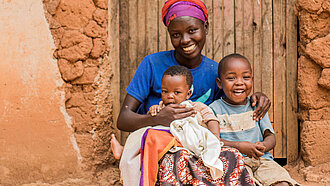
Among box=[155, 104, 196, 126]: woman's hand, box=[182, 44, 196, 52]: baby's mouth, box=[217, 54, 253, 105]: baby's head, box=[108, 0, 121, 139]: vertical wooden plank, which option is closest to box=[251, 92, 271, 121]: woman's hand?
box=[217, 54, 253, 105]: baby's head

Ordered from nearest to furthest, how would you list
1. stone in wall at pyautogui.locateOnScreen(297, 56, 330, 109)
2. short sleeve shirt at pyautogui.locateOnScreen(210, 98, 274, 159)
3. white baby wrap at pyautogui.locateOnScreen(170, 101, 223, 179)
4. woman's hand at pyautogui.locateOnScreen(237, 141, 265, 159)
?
white baby wrap at pyautogui.locateOnScreen(170, 101, 223, 179) → woman's hand at pyautogui.locateOnScreen(237, 141, 265, 159) → short sleeve shirt at pyautogui.locateOnScreen(210, 98, 274, 159) → stone in wall at pyautogui.locateOnScreen(297, 56, 330, 109)

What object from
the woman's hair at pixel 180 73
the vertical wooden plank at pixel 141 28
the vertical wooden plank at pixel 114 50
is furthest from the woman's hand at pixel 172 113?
the vertical wooden plank at pixel 141 28

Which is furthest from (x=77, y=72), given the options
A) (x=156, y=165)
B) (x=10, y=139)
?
(x=156, y=165)

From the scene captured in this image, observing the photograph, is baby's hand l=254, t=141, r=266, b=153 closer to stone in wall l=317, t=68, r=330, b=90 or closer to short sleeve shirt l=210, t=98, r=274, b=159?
short sleeve shirt l=210, t=98, r=274, b=159

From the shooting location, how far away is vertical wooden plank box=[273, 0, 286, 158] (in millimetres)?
3578

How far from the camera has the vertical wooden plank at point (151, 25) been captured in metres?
3.62

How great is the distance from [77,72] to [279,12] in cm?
220

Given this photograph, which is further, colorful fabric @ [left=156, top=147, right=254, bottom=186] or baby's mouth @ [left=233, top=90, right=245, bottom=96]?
baby's mouth @ [left=233, top=90, right=245, bottom=96]

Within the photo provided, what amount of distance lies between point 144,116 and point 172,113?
280 millimetres

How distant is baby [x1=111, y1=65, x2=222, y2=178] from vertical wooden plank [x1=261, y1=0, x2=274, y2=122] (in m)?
1.24

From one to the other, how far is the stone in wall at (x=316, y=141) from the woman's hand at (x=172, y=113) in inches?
53.9

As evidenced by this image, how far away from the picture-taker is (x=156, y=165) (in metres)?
2.17

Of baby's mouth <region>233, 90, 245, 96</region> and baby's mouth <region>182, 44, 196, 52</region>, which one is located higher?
baby's mouth <region>182, 44, 196, 52</region>

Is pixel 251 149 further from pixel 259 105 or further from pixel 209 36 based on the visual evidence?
pixel 209 36
